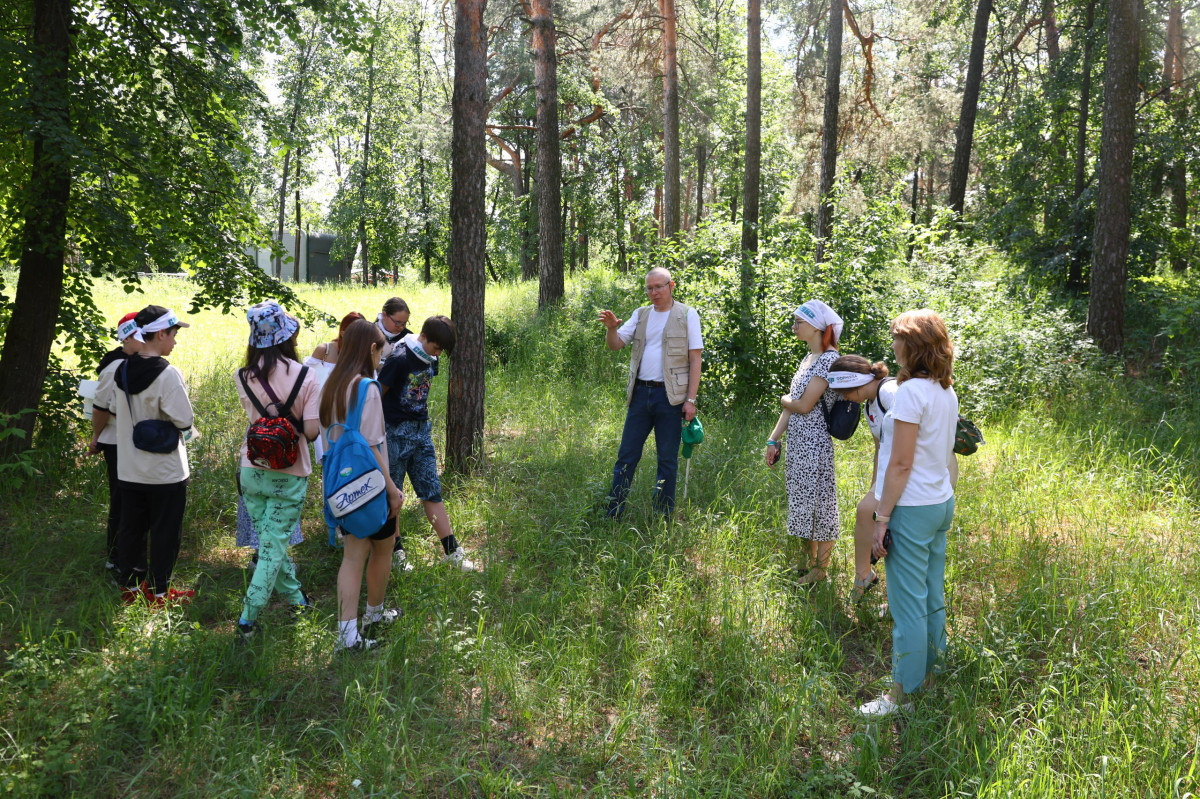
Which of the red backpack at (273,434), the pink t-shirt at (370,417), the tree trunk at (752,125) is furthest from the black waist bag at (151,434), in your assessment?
the tree trunk at (752,125)

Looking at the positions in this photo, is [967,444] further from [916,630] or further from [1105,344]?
[1105,344]

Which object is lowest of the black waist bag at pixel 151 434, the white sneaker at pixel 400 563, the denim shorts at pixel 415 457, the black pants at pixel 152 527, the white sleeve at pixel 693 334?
the white sneaker at pixel 400 563

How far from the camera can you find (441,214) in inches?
1299

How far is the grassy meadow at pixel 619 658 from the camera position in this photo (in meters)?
3.12

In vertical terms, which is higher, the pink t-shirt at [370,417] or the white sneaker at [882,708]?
the pink t-shirt at [370,417]

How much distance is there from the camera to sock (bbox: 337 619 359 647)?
3984 millimetres

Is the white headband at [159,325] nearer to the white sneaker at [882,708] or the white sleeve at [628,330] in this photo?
the white sleeve at [628,330]

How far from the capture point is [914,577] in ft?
11.6

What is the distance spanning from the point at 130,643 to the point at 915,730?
3964mm

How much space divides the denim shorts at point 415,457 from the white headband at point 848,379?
8.99ft

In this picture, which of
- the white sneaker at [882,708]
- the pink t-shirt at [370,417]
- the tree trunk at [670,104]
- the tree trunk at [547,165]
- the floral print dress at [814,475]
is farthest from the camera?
the tree trunk at [670,104]

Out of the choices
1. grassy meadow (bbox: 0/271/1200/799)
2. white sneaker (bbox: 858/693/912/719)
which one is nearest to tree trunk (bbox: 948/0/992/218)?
grassy meadow (bbox: 0/271/1200/799)

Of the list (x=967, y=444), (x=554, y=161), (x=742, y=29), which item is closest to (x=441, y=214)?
(x=742, y=29)

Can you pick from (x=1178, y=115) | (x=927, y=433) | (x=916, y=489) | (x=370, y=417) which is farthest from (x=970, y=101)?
(x=370, y=417)
